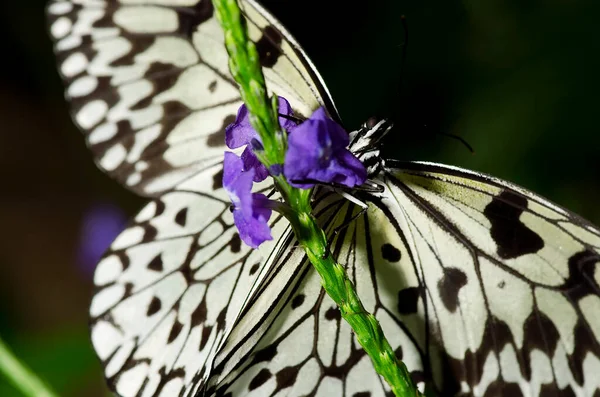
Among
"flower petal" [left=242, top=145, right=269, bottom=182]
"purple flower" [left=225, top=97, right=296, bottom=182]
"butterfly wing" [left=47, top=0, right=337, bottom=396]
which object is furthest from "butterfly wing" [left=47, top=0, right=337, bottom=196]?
"flower petal" [left=242, top=145, right=269, bottom=182]

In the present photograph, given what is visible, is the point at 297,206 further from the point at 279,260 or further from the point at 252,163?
the point at 279,260

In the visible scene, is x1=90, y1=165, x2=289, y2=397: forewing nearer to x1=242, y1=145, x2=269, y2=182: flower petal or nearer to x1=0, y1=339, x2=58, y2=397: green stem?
x1=0, y1=339, x2=58, y2=397: green stem

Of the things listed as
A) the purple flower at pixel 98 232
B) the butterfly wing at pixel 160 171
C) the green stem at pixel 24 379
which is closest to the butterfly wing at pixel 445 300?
the butterfly wing at pixel 160 171

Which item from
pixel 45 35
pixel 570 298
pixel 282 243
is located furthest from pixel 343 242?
pixel 45 35

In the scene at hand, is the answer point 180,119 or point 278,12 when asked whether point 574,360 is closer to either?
point 180,119

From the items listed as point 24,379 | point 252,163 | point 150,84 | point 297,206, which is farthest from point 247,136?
point 24,379

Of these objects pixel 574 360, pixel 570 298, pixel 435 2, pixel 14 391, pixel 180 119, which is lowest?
pixel 14 391

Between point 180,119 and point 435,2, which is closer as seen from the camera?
point 180,119

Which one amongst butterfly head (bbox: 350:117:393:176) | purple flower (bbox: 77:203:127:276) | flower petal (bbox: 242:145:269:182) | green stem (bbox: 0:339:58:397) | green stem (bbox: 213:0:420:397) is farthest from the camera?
purple flower (bbox: 77:203:127:276)
